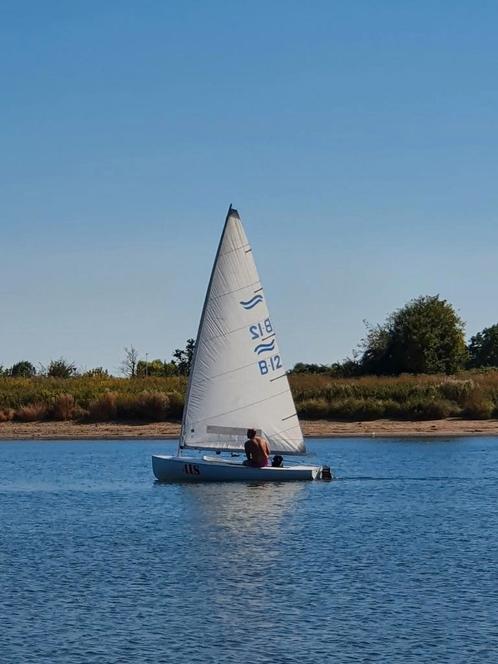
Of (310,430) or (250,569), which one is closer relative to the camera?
(250,569)

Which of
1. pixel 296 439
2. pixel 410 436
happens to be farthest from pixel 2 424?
pixel 296 439

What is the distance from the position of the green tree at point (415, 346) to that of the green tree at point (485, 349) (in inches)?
1005

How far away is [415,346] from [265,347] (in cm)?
4143

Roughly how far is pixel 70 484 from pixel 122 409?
2063 centimetres

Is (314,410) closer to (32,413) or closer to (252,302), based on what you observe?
(32,413)

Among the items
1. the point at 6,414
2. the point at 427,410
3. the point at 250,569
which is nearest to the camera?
the point at 250,569

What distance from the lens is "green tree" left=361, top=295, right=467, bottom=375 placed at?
8300cm

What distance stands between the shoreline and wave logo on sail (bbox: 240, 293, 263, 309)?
1767cm

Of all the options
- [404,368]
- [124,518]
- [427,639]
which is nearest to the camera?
[427,639]

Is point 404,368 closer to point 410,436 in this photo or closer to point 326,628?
point 410,436

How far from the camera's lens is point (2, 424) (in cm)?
6462

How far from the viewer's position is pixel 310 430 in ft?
200

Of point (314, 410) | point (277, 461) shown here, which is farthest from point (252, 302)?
point (314, 410)

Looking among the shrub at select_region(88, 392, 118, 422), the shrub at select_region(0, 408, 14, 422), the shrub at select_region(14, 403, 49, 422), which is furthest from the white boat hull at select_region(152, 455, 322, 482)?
the shrub at select_region(0, 408, 14, 422)
